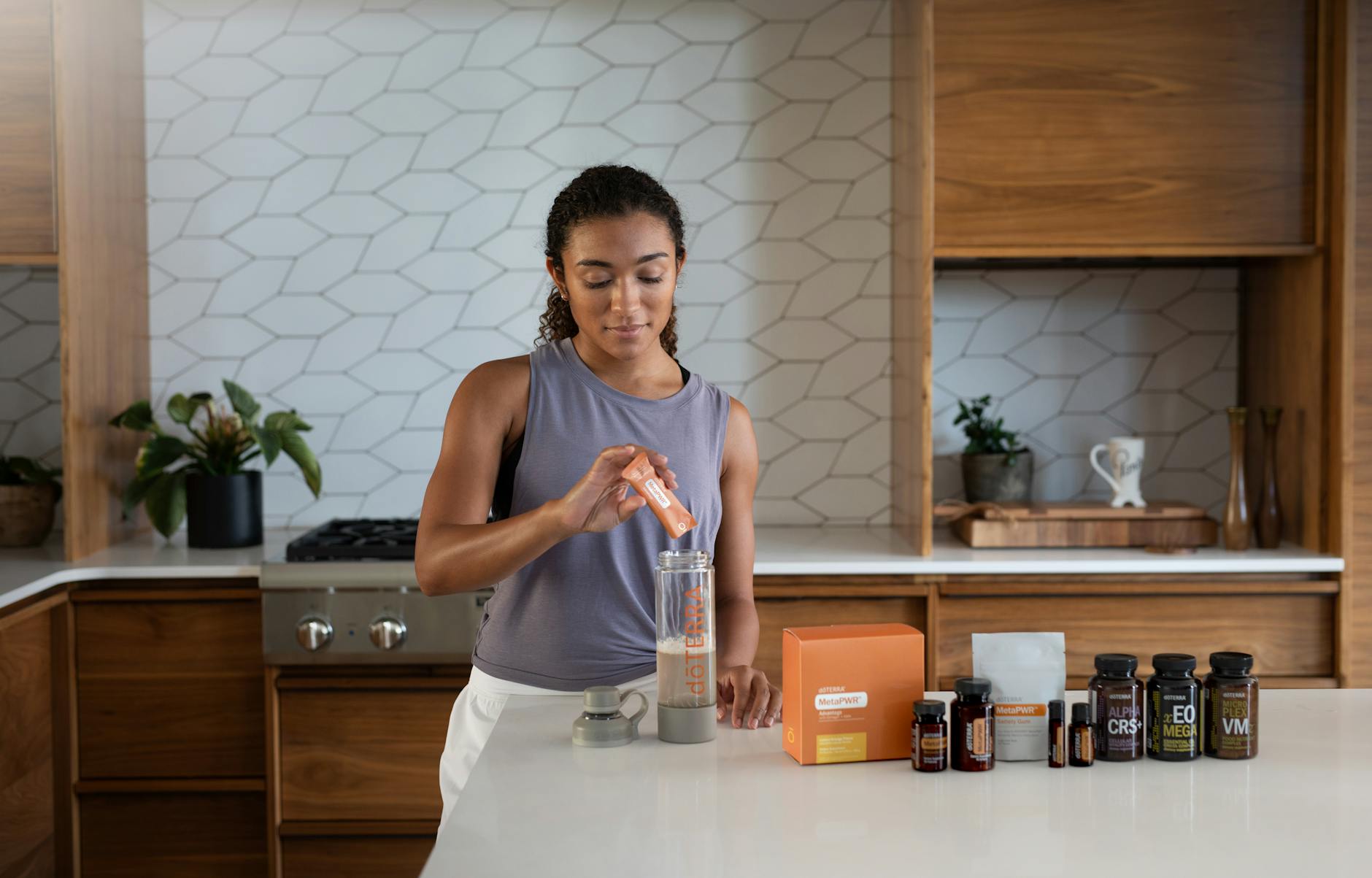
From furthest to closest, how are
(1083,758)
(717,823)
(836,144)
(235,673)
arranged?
(836,144) → (235,673) → (1083,758) → (717,823)

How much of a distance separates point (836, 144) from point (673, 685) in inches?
86.7

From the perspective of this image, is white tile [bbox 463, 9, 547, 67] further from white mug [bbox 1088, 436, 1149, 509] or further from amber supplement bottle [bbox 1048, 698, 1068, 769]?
amber supplement bottle [bbox 1048, 698, 1068, 769]

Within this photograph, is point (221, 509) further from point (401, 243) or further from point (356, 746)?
point (401, 243)

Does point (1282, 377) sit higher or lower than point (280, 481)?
higher

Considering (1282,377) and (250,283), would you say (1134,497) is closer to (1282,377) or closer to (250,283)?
(1282,377)

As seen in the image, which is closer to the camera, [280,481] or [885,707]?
[885,707]

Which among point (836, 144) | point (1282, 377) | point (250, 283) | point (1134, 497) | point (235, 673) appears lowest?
point (235, 673)

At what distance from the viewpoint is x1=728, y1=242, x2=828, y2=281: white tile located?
3350 mm

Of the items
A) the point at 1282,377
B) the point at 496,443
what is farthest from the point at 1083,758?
the point at 1282,377

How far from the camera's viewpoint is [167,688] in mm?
2797

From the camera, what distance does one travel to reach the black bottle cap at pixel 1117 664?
140 centimetres

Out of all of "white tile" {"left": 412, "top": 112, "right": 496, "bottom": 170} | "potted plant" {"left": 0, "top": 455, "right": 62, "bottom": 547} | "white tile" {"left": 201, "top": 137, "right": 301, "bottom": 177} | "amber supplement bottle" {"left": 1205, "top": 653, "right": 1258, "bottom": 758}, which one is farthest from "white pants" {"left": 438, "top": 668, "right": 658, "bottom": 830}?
"white tile" {"left": 201, "top": 137, "right": 301, "bottom": 177}

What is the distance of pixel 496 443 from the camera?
5.73ft

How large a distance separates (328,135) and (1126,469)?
2.25m
